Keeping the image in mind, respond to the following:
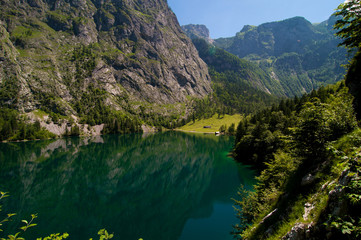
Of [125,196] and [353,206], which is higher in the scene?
[353,206]

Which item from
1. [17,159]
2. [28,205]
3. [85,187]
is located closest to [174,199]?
[85,187]

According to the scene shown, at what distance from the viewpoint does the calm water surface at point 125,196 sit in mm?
30567

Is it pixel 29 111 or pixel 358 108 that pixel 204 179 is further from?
pixel 29 111

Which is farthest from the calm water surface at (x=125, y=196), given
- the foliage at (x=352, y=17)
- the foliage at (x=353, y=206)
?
the foliage at (x=352, y=17)

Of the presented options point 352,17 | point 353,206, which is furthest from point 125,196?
point 352,17

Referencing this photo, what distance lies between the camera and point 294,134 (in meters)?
12.5

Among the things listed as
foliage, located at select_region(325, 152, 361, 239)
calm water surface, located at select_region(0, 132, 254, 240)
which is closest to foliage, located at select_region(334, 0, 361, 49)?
foliage, located at select_region(325, 152, 361, 239)

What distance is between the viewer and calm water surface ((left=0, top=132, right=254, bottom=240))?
30567mm

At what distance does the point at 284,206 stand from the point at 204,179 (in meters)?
50.4

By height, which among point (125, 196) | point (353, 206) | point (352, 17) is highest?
point (352, 17)

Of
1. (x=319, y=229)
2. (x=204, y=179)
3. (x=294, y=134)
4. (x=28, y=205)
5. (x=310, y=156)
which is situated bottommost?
(x=204, y=179)

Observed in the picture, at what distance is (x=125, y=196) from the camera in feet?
150

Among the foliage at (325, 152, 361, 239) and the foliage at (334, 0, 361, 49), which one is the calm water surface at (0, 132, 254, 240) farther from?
the foliage at (334, 0, 361, 49)

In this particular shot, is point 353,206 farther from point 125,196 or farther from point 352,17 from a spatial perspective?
point 125,196
